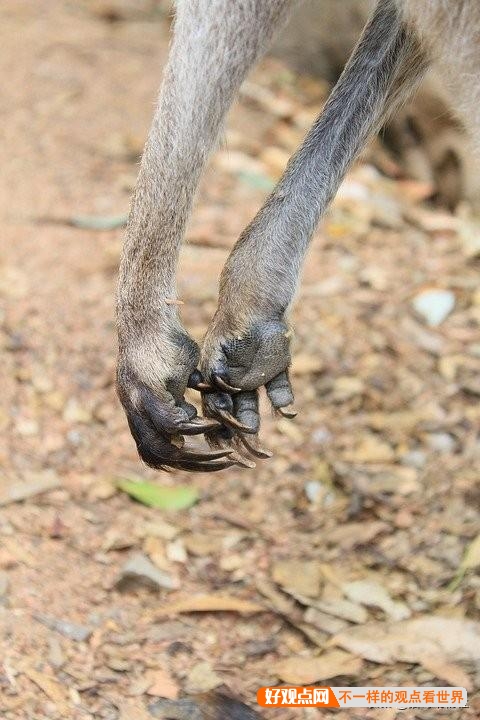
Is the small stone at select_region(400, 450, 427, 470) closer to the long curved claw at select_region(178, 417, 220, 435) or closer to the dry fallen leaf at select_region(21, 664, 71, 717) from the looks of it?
the long curved claw at select_region(178, 417, 220, 435)

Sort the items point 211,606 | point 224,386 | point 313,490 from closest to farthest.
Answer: point 224,386 → point 211,606 → point 313,490

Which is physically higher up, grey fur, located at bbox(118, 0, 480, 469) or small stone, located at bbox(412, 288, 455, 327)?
small stone, located at bbox(412, 288, 455, 327)

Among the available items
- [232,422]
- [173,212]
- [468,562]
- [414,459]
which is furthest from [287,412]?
[414,459]

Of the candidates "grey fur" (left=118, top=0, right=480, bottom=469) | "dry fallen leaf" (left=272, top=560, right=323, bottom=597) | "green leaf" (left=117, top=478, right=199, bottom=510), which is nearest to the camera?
"grey fur" (left=118, top=0, right=480, bottom=469)

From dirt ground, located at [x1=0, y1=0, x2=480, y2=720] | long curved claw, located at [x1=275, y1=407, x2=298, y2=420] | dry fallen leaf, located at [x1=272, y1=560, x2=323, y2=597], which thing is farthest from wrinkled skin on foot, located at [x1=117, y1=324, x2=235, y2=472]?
dry fallen leaf, located at [x1=272, y1=560, x2=323, y2=597]

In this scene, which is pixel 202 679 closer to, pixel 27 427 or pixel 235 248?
pixel 235 248

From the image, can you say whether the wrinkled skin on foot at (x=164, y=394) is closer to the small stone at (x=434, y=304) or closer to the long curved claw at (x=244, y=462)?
the long curved claw at (x=244, y=462)

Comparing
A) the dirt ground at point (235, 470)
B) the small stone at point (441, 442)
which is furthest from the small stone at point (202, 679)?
the small stone at point (441, 442)
